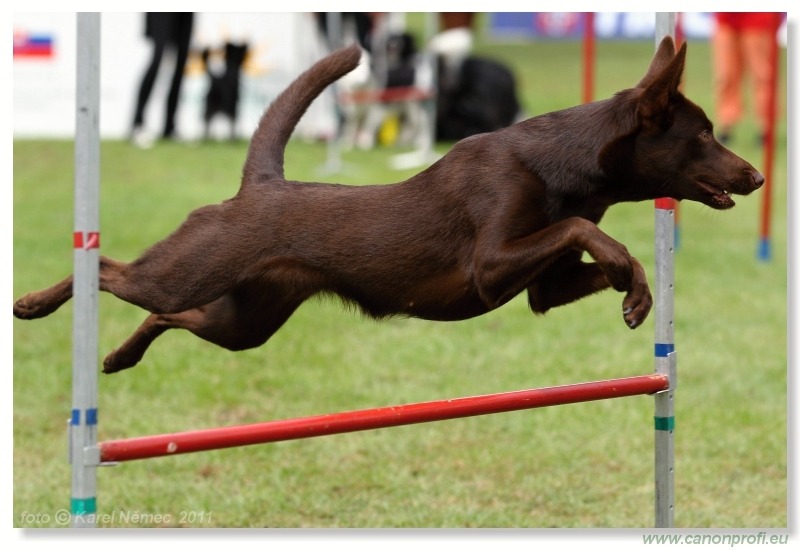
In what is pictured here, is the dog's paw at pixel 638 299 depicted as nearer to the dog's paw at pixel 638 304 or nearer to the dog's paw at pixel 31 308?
the dog's paw at pixel 638 304

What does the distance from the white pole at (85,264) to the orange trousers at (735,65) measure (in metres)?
10.4

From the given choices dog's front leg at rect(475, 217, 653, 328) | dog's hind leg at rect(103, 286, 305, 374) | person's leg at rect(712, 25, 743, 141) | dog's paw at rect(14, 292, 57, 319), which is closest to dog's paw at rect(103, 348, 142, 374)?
dog's hind leg at rect(103, 286, 305, 374)

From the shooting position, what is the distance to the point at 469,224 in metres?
3.33

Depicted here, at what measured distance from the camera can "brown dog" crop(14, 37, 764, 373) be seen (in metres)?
3.22

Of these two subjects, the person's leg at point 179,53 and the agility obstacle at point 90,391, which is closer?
the agility obstacle at point 90,391

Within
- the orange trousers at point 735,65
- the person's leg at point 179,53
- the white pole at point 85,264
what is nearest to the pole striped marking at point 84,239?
the white pole at point 85,264

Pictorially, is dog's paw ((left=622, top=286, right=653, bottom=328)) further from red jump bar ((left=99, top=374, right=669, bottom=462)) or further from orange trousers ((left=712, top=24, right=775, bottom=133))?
orange trousers ((left=712, top=24, right=775, bottom=133))

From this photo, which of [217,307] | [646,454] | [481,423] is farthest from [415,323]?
[217,307]

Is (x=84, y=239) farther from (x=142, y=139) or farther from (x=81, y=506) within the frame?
(x=142, y=139)

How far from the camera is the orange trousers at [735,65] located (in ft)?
41.3

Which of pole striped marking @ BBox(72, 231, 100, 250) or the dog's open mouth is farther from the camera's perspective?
the dog's open mouth

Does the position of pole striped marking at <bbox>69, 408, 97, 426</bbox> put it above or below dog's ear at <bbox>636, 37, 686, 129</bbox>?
below

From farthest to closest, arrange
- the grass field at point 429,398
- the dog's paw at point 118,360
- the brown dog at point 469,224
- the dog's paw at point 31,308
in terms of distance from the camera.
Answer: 1. the grass field at point 429,398
2. the dog's paw at point 118,360
3. the dog's paw at point 31,308
4. the brown dog at point 469,224

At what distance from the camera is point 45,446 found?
19.5 feet
